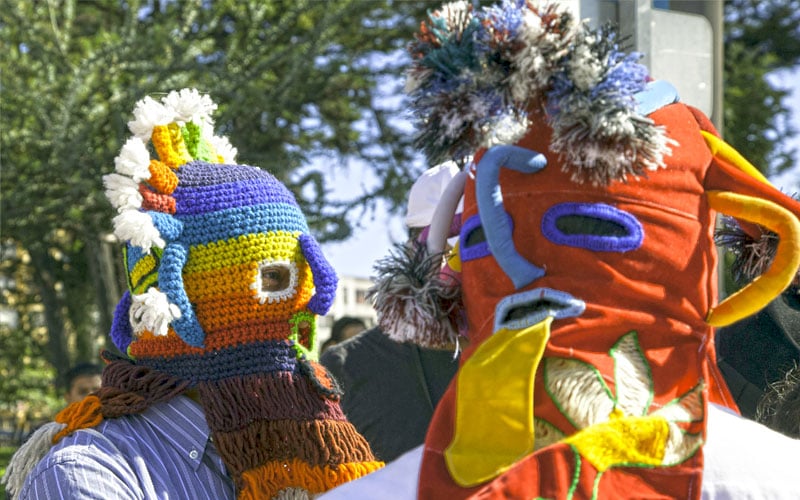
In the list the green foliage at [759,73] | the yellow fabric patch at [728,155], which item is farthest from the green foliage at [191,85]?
the yellow fabric patch at [728,155]

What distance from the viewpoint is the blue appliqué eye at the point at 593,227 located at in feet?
4.44

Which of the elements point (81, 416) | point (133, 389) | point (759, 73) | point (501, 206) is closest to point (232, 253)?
point (133, 389)

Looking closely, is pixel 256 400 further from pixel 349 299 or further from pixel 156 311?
pixel 349 299

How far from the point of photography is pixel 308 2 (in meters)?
7.80

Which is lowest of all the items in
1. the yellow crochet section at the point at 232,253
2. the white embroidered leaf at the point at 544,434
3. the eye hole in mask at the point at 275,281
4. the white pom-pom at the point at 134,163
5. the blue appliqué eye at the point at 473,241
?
the white embroidered leaf at the point at 544,434

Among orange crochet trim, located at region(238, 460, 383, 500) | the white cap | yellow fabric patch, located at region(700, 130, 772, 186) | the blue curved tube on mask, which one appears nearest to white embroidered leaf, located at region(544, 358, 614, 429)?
the blue curved tube on mask

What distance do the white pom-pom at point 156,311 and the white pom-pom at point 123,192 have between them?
19cm

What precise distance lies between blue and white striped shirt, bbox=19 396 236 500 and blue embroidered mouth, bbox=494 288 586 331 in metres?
1.00

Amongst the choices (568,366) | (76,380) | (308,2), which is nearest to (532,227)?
(568,366)

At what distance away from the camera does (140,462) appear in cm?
212

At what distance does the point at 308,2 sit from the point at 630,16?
485cm

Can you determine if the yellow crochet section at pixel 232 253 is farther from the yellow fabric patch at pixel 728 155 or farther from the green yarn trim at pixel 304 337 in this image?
the yellow fabric patch at pixel 728 155

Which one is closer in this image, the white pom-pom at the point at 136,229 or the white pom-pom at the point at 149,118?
the white pom-pom at the point at 136,229

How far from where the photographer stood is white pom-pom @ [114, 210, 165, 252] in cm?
216
